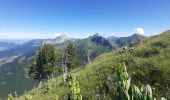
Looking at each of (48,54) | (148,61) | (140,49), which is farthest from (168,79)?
(48,54)

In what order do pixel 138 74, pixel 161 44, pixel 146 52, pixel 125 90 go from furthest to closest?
pixel 161 44 < pixel 146 52 < pixel 138 74 < pixel 125 90

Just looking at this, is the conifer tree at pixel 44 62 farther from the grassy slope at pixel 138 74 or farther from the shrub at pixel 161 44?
the shrub at pixel 161 44

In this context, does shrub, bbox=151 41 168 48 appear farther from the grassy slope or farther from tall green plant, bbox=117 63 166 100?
tall green plant, bbox=117 63 166 100

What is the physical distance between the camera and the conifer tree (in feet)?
246

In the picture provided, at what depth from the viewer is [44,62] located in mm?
75938

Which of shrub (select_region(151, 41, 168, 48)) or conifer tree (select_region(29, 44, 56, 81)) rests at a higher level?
shrub (select_region(151, 41, 168, 48))

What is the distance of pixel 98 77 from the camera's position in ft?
107

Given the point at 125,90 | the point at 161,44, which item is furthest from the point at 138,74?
the point at 125,90

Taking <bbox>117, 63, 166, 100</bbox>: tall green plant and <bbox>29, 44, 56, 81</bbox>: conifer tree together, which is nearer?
<bbox>117, 63, 166, 100</bbox>: tall green plant

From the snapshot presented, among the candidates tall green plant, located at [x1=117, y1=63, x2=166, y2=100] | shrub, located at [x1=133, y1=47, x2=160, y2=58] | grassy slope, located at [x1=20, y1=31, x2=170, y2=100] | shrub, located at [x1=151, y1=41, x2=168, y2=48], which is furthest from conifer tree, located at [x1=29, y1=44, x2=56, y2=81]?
tall green plant, located at [x1=117, y1=63, x2=166, y2=100]

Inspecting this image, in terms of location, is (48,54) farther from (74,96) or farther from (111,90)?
(74,96)

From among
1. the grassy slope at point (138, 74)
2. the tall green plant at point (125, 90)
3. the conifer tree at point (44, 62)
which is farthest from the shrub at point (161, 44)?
the conifer tree at point (44, 62)

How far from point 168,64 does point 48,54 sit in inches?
1970

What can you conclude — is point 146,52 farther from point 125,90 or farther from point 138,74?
point 125,90
